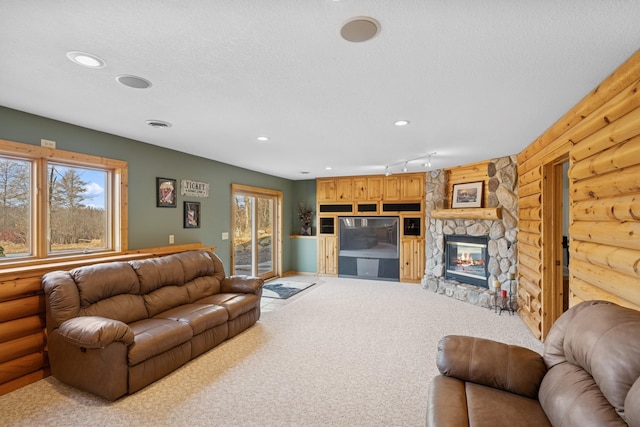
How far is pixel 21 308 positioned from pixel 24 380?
0.62m

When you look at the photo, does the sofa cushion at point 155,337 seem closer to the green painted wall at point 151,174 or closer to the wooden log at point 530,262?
the green painted wall at point 151,174

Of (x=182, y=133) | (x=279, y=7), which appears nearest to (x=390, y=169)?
(x=182, y=133)

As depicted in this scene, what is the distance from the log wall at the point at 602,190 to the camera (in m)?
1.88

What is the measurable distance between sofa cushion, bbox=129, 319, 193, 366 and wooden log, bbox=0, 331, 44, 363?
746 millimetres

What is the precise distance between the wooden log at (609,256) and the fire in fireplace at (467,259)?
254cm

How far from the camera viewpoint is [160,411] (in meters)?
2.29

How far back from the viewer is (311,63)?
1.94 metres

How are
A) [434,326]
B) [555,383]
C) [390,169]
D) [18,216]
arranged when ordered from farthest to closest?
[390,169], [434,326], [18,216], [555,383]

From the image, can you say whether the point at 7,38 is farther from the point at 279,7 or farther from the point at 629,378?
the point at 629,378

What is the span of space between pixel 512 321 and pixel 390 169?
3253mm

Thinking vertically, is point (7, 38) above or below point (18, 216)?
above

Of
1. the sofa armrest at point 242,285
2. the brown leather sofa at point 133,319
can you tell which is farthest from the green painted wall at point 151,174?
the sofa armrest at point 242,285

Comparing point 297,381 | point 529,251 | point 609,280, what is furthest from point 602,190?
point 297,381

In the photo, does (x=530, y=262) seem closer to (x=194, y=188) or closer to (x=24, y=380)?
(x=194, y=188)
